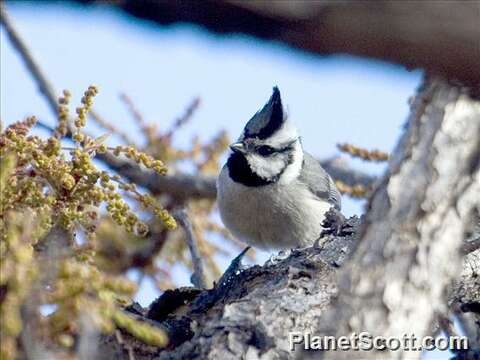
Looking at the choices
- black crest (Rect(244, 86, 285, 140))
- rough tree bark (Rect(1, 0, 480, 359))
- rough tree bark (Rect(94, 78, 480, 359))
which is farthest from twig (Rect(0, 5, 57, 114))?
rough tree bark (Rect(94, 78, 480, 359))

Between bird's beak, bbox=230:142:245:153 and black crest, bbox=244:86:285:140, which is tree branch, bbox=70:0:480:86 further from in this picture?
bird's beak, bbox=230:142:245:153

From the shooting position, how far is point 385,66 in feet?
2.69

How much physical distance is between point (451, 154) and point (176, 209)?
294 centimetres

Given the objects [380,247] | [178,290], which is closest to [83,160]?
[178,290]

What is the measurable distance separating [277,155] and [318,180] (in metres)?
0.33

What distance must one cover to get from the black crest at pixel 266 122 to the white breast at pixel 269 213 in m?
0.30

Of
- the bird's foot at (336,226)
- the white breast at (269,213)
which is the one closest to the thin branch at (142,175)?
the white breast at (269,213)

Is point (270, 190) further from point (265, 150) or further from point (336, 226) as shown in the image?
point (336, 226)

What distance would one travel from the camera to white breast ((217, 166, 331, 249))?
4.95m

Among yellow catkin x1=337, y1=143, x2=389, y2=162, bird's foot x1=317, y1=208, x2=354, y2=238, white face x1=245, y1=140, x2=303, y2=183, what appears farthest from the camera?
white face x1=245, y1=140, x2=303, y2=183

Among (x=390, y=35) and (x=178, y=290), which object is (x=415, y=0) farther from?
(x=178, y=290)

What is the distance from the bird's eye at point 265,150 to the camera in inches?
205

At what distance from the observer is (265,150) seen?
5.24 m

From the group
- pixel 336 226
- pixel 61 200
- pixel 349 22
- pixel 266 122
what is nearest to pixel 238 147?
pixel 266 122
